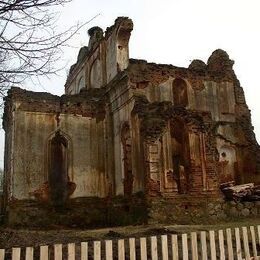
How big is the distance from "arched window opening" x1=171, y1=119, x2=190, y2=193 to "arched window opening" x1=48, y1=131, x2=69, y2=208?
5128 millimetres

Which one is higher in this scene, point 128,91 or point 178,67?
point 178,67

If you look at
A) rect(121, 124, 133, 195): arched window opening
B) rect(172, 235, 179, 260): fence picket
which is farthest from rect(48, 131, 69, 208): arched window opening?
rect(172, 235, 179, 260): fence picket

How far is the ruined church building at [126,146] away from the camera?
16.6 metres

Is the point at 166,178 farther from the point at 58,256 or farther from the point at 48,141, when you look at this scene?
the point at 58,256

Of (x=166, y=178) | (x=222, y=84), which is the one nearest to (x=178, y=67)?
(x=222, y=84)

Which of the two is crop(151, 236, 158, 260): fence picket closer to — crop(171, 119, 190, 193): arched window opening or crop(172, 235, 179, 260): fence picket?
crop(172, 235, 179, 260): fence picket

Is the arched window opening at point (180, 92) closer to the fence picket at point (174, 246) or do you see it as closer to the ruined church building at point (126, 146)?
the ruined church building at point (126, 146)

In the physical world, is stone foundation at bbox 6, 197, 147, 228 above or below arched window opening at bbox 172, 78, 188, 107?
below

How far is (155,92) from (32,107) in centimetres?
549

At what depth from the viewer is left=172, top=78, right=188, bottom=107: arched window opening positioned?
20.8 metres

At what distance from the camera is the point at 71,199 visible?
62.8 feet

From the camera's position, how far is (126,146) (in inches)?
739

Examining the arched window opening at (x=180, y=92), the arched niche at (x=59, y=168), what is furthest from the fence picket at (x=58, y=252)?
the arched window opening at (x=180, y=92)

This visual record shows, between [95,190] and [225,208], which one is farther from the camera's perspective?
[95,190]
